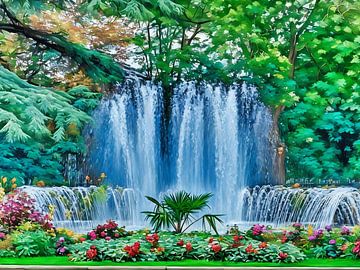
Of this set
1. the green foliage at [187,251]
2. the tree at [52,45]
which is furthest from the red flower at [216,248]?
the tree at [52,45]

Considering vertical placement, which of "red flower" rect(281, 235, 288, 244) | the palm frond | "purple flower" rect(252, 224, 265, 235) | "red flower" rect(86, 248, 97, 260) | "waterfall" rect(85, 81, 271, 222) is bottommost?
"red flower" rect(86, 248, 97, 260)

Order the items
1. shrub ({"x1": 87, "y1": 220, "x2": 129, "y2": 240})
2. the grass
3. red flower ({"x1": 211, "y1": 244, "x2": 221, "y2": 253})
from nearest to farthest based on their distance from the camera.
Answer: the grass < red flower ({"x1": 211, "y1": 244, "x2": 221, "y2": 253}) < shrub ({"x1": 87, "y1": 220, "x2": 129, "y2": 240})

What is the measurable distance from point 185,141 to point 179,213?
55.4 inches

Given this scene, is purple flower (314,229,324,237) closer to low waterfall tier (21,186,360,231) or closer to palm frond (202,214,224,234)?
low waterfall tier (21,186,360,231)

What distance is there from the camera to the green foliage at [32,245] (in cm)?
946

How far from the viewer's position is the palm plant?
398 inches

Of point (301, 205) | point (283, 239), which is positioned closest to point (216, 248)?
point (283, 239)

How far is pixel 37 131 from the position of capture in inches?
425

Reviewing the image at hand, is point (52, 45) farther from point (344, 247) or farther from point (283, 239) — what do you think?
point (344, 247)

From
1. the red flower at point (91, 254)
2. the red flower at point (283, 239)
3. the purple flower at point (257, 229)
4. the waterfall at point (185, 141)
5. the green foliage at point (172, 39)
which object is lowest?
the red flower at point (91, 254)

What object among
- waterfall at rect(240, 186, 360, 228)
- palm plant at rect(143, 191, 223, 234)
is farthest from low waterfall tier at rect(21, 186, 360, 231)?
palm plant at rect(143, 191, 223, 234)

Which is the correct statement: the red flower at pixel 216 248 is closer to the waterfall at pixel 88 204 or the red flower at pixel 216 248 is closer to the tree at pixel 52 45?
the waterfall at pixel 88 204

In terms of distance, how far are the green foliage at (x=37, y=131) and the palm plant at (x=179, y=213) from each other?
5.67 ft

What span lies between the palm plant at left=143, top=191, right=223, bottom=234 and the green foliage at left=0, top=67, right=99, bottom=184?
5.67 feet
